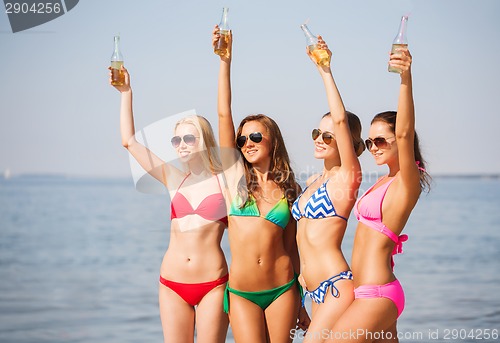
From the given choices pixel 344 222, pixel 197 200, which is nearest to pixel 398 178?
pixel 344 222

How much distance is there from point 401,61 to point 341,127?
540mm

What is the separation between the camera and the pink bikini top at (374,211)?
13.5ft

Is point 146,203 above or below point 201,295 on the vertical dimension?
below

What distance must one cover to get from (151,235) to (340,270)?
64.1 ft

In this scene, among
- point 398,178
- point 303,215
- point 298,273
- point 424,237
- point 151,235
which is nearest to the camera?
point 398,178

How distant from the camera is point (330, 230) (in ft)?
14.3

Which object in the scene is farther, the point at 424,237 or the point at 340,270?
the point at 424,237

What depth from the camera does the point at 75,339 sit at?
33.4 feet

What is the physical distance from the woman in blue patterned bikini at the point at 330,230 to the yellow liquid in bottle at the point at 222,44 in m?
0.70

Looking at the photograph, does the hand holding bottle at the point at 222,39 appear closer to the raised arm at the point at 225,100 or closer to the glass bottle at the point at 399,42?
the raised arm at the point at 225,100

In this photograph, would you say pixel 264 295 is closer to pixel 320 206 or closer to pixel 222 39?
pixel 320 206

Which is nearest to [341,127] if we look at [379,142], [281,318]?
[379,142]

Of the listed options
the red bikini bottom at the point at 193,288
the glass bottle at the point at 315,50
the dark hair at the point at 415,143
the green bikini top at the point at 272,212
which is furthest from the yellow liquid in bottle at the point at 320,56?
the red bikini bottom at the point at 193,288

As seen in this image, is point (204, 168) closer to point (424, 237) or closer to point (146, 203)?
point (424, 237)
